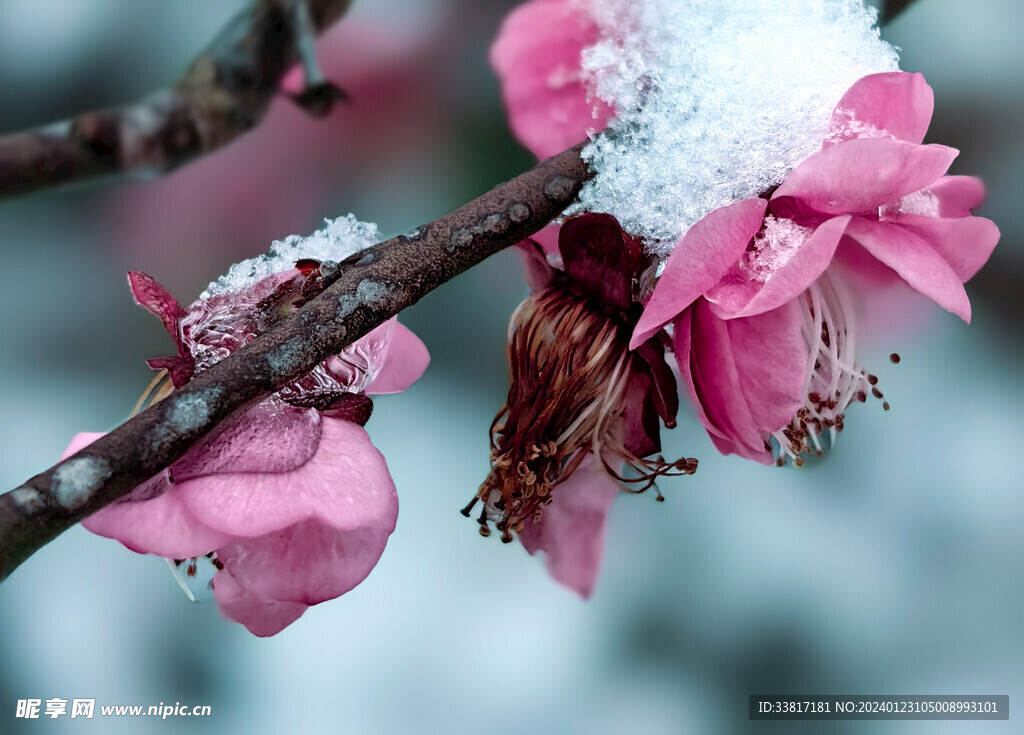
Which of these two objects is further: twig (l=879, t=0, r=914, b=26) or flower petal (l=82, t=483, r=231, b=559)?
twig (l=879, t=0, r=914, b=26)

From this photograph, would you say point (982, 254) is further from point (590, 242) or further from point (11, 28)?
point (11, 28)

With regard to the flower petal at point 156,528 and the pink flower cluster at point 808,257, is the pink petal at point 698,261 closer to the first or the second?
the pink flower cluster at point 808,257

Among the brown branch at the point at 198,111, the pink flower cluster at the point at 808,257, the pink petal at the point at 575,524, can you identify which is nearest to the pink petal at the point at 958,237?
the pink flower cluster at the point at 808,257

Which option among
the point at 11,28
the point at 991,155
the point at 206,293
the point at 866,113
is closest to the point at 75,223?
the point at 11,28

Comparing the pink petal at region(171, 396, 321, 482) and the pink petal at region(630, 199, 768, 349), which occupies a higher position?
the pink petal at region(630, 199, 768, 349)

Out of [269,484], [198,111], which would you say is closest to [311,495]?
[269,484]

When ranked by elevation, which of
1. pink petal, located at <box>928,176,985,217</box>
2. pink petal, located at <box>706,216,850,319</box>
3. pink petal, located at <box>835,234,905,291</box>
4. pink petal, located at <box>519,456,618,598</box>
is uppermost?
pink petal, located at <box>706,216,850,319</box>

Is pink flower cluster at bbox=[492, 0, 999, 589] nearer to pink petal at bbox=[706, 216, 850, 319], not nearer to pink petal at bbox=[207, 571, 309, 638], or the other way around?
pink petal at bbox=[706, 216, 850, 319]

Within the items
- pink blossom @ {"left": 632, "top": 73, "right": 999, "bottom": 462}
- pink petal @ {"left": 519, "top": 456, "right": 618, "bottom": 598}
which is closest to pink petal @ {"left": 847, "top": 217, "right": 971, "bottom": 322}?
pink blossom @ {"left": 632, "top": 73, "right": 999, "bottom": 462}
